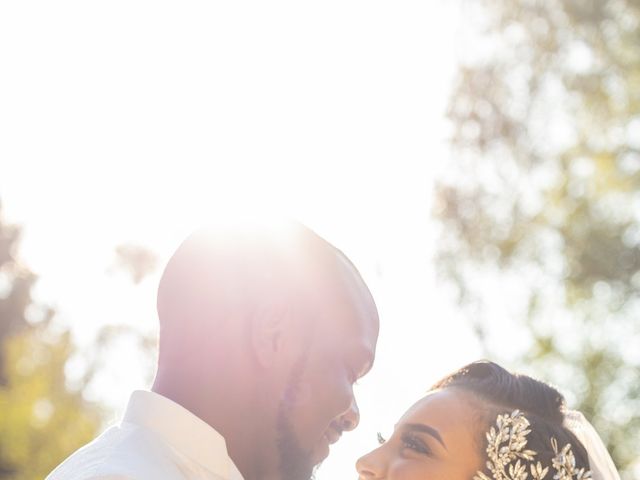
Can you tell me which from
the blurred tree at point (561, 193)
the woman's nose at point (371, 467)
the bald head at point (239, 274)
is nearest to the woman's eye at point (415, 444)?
the woman's nose at point (371, 467)

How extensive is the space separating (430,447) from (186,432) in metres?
1.54

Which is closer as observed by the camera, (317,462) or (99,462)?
(99,462)

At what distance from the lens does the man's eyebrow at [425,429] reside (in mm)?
4770

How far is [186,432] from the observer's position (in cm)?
351

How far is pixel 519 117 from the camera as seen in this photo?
1980 centimetres

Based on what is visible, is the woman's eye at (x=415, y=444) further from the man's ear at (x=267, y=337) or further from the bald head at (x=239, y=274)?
the man's ear at (x=267, y=337)

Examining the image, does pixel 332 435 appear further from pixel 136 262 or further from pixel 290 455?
pixel 136 262

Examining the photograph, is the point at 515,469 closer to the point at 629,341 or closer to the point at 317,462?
the point at 317,462

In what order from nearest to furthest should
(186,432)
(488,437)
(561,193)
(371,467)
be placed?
(186,432), (371,467), (488,437), (561,193)

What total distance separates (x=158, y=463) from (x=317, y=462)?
0.60 meters

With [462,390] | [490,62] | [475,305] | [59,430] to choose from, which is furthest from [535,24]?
[462,390]

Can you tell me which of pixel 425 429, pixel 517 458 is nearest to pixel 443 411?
pixel 425 429

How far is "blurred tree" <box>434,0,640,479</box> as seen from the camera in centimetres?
1873

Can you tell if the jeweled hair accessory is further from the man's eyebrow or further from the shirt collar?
the shirt collar
